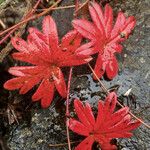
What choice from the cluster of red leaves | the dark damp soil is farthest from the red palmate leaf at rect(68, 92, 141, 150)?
the dark damp soil

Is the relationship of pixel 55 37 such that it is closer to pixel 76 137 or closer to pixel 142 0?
pixel 76 137

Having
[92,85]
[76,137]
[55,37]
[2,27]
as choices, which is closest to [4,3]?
[2,27]

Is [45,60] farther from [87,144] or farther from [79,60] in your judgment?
[87,144]

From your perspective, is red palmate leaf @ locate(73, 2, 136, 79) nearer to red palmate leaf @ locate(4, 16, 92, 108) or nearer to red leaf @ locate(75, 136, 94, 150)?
red palmate leaf @ locate(4, 16, 92, 108)

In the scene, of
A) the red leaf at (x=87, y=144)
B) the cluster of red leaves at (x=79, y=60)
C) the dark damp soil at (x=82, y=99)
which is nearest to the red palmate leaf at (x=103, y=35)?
the cluster of red leaves at (x=79, y=60)

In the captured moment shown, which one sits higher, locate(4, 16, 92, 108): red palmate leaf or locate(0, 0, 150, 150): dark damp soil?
locate(4, 16, 92, 108): red palmate leaf

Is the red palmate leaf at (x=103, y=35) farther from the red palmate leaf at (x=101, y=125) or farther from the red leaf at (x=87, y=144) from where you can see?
the red leaf at (x=87, y=144)
